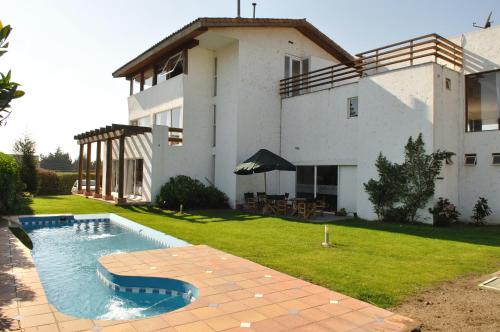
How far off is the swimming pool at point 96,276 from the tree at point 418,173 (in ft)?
28.6

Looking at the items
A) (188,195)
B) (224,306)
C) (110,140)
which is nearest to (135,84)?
(110,140)

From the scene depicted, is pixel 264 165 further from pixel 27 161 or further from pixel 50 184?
pixel 50 184

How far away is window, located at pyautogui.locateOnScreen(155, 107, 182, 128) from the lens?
19656 mm

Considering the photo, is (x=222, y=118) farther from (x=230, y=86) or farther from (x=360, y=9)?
(x=360, y=9)

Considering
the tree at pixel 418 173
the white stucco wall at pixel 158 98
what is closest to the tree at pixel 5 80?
the tree at pixel 418 173

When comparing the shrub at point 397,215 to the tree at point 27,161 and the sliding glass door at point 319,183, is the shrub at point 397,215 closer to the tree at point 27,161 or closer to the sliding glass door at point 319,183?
the sliding glass door at point 319,183

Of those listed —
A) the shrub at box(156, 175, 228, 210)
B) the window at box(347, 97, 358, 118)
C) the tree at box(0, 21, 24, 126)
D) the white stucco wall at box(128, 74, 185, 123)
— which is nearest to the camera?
the tree at box(0, 21, 24, 126)

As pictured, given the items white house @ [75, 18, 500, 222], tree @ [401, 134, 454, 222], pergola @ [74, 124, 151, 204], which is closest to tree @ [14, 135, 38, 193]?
pergola @ [74, 124, 151, 204]

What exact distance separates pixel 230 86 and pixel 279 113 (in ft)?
10.1

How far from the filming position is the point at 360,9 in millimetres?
15992

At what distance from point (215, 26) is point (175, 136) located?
5.98 m

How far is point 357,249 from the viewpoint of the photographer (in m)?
9.04

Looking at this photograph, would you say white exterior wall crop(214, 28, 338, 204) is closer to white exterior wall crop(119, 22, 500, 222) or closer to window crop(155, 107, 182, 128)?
white exterior wall crop(119, 22, 500, 222)

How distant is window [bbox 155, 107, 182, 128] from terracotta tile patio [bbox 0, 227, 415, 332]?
13.1 m
